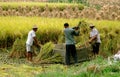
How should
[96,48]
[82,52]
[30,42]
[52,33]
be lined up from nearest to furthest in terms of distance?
[30,42] → [82,52] → [96,48] → [52,33]

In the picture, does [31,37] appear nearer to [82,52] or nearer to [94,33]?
[82,52]

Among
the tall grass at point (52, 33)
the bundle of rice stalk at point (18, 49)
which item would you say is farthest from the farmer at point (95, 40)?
the bundle of rice stalk at point (18, 49)

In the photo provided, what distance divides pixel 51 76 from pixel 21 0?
23.3m

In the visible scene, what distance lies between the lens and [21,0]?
105ft

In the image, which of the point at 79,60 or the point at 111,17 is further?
the point at 111,17

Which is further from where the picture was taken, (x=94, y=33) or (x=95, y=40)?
(x=95, y=40)

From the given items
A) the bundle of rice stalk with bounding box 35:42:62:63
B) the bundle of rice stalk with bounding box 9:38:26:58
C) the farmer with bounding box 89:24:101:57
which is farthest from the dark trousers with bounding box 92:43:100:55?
the bundle of rice stalk with bounding box 9:38:26:58

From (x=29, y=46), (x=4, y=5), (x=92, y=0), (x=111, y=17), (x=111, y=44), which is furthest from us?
(x=92, y=0)

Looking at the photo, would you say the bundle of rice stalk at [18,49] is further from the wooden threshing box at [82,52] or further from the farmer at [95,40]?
the farmer at [95,40]

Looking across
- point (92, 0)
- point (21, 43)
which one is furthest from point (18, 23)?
point (92, 0)

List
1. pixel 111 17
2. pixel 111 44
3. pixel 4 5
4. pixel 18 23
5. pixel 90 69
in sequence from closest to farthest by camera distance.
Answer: pixel 90 69 < pixel 111 44 < pixel 18 23 < pixel 111 17 < pixel 4 5

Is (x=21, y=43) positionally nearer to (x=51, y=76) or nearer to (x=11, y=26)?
(x=11, y=26)

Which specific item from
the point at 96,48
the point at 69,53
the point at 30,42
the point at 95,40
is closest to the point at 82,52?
the point at 96,48

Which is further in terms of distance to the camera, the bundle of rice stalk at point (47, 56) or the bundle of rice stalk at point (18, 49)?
the bundle of rice stalk at point (18, 49)
